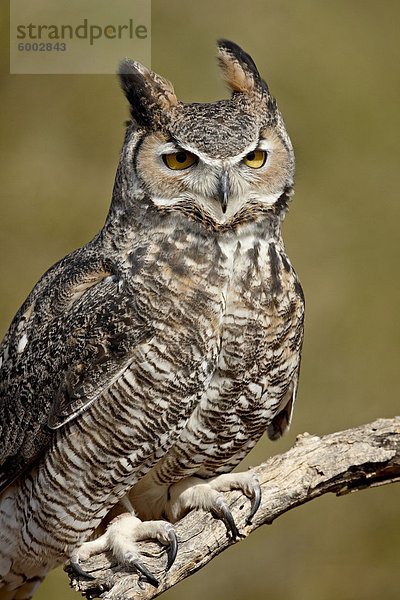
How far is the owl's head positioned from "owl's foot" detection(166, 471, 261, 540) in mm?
599

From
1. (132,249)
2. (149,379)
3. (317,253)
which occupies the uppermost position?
(317,253)

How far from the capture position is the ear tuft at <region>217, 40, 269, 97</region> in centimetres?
158

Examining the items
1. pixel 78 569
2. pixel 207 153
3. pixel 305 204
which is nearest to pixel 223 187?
pixel 207 153

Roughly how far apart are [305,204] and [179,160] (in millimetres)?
2567

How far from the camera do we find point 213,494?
1.70 meters

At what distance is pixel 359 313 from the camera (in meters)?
3.92

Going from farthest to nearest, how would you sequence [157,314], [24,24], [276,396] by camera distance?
[24,24]
[276,396]
[157,314]

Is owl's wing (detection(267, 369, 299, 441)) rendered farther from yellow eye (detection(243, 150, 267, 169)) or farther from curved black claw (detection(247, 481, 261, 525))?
yellow eye (detection(243, 150, 267, 169))

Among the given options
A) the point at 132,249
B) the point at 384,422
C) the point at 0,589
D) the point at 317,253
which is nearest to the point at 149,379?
the point at 132,249

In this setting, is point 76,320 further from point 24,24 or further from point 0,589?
point 24,24

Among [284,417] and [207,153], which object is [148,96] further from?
[284,417]

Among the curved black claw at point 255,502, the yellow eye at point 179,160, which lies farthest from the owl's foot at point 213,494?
the yellow eye at point 179,160

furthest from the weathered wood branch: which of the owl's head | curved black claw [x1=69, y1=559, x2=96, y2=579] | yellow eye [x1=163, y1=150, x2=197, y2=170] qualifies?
yellow eye [x1=163, y1=150, x2=197, y2=170]

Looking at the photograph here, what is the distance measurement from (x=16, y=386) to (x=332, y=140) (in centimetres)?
282
